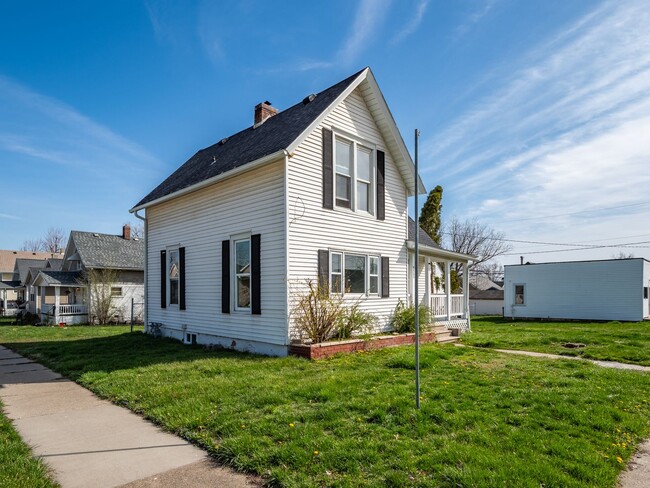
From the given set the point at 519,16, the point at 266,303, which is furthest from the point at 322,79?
the point at 266,303

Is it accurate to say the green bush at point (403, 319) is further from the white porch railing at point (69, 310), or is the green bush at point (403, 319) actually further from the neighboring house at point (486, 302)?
the neighboring house at point (486, 302)

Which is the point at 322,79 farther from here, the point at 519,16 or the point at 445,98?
the point at 519,16

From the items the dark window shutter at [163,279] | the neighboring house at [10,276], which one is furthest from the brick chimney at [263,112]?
the neighboring house at [10,276]

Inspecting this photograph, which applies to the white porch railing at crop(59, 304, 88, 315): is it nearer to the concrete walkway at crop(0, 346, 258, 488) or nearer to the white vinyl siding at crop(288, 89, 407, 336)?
the concrete walkway at crop(0, 346, 258, 488)

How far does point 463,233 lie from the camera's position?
47375mm

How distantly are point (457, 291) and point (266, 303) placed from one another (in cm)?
1820

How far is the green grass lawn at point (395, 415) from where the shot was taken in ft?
12.1

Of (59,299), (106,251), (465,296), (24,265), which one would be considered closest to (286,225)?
(465,296)

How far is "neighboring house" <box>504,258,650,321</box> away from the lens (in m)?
24.8

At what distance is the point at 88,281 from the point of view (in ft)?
78.6

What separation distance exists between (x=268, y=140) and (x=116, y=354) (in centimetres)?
684

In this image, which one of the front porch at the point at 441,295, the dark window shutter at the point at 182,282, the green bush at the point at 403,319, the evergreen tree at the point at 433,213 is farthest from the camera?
the evergreen tree at the point at 433,213

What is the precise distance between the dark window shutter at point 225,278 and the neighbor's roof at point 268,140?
2035mm

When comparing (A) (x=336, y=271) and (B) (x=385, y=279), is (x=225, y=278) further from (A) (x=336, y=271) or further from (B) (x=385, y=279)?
(B) (x=385, y=279)
